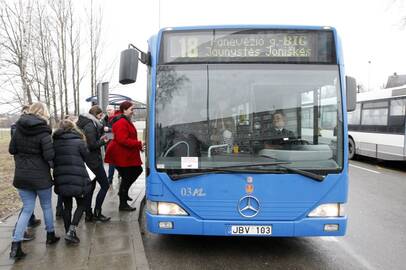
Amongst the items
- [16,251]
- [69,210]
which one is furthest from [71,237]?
[16,251]

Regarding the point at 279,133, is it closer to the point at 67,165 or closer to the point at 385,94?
the point at 67,165

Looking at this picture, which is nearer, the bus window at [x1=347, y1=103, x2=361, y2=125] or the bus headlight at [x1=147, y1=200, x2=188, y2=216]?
the bus headlight at [x1=147, y1=200, x2=188, y2=216]

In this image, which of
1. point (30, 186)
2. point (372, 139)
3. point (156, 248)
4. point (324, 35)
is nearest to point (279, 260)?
point (156, 248)

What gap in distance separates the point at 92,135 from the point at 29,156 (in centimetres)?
132

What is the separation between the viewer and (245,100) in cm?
428

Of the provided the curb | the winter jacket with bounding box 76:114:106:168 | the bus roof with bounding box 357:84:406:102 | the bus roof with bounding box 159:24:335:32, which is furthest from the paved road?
the bus roof with bounding box 357:84:406:102

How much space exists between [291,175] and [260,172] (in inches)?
13.9

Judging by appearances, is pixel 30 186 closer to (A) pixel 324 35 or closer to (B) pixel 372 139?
(A) pixel 324 35

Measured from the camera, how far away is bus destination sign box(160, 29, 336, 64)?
4375 mm

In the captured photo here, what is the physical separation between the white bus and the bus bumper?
957 centimetres

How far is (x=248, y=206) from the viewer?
4.16 meters

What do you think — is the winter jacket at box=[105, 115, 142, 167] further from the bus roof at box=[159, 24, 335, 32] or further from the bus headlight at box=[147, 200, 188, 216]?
the bus roof at box=[159, 24, 335, 32]

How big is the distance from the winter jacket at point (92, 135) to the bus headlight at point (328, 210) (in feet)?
10.4

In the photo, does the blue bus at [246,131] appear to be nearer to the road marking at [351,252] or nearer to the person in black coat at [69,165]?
the road marking at [351,252]
